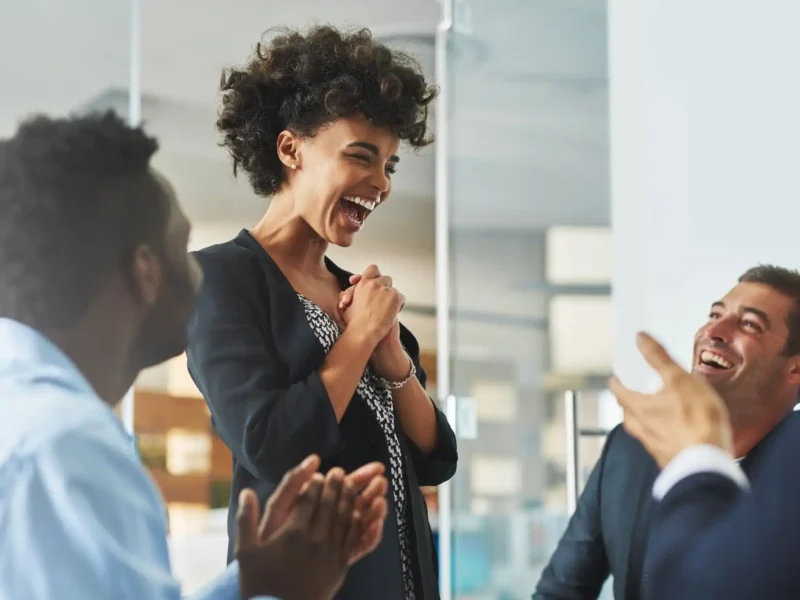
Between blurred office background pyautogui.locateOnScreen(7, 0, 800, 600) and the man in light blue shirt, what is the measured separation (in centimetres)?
5

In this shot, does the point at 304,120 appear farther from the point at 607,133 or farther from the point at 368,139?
the point at 607,133

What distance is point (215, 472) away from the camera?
1063mm

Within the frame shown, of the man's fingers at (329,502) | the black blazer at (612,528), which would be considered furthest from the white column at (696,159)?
the man's fingers at (329,502)

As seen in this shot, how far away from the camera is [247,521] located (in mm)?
1020

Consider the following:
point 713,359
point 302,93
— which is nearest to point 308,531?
point 302,93

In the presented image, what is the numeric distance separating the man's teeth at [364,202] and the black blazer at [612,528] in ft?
1.61

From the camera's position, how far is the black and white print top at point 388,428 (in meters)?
1.08

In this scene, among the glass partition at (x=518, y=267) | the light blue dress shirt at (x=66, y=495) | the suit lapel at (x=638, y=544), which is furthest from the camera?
the glass partition at (x=518, y=267)

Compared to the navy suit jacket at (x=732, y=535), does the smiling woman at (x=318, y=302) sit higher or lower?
higher

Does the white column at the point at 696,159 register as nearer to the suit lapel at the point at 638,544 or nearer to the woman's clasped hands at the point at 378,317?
the suit lapel at the point at 638,544

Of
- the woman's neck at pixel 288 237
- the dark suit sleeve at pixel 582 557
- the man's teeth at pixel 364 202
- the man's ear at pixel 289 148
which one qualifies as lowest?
the dark suit sleeve at pixel 582 557

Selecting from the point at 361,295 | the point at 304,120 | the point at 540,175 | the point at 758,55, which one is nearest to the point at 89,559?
the point at 361,295

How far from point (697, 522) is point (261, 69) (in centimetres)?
80

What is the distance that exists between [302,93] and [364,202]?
153mm
